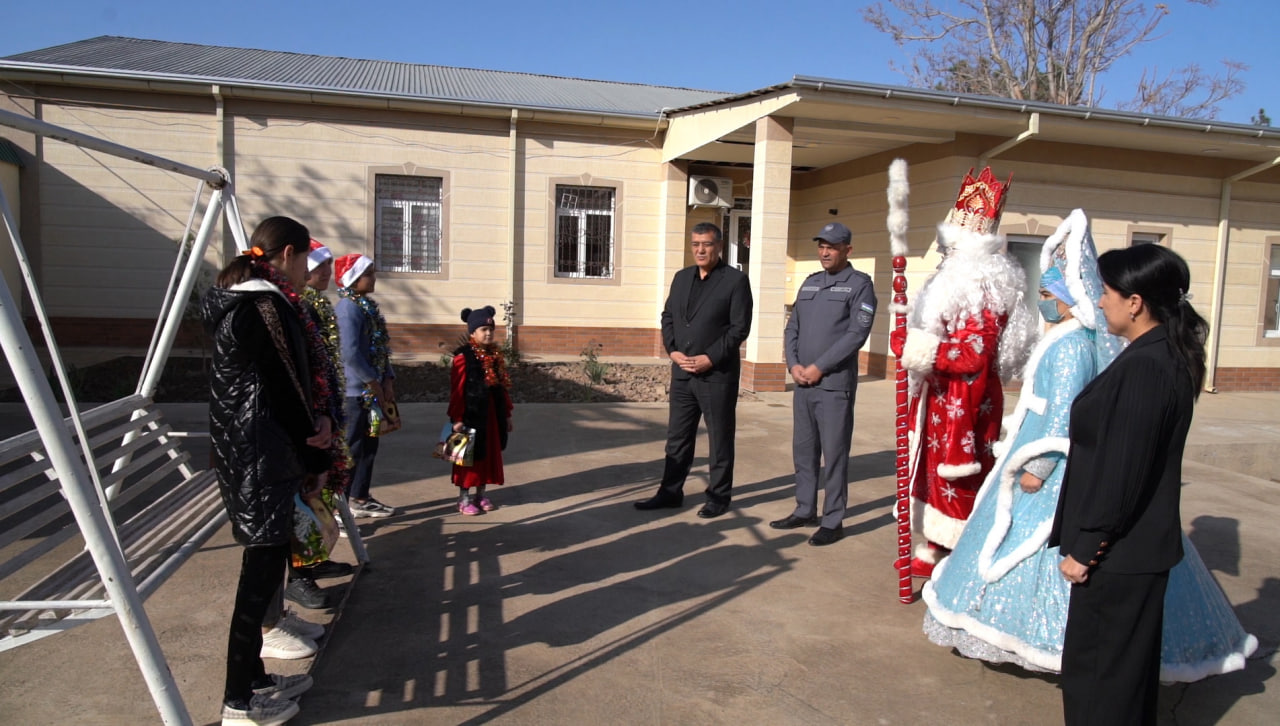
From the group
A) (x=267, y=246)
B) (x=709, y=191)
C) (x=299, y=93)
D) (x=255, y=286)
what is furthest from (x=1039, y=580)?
(x=299, y=93)

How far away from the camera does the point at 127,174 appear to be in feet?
39.5

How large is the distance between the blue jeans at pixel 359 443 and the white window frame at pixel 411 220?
8.25 m

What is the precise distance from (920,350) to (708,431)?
184cm

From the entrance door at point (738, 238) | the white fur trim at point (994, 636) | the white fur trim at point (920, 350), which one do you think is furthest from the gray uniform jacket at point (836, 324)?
the entrance door at point (738, 238)

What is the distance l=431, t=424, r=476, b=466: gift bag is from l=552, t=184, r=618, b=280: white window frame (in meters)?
8.48

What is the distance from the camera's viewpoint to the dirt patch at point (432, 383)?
9.29 meters

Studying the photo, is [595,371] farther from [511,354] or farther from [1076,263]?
[1076,263]

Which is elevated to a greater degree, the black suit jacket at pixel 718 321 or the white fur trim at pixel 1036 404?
the black suit jacket at pixel 718 321

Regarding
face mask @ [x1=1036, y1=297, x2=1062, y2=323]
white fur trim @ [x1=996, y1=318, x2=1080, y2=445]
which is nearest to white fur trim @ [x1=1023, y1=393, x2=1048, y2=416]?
white fur trim @ [x1=996, y1=318, x2=1080, y2=445]

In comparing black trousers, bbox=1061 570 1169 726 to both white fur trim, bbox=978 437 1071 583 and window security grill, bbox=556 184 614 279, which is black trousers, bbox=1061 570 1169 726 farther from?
window security grill, bbox=556 184 614 279

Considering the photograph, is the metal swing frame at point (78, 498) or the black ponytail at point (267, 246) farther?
the black ponytail at point (267, 246)

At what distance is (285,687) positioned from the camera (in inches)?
118

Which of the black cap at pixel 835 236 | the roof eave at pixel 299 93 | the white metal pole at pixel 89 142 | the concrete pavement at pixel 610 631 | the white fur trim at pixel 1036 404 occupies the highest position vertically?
the roof eave at pixel 299 93

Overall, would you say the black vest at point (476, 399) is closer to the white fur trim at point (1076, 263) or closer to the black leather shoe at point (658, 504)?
the black leather shoe at point (658, 504)
